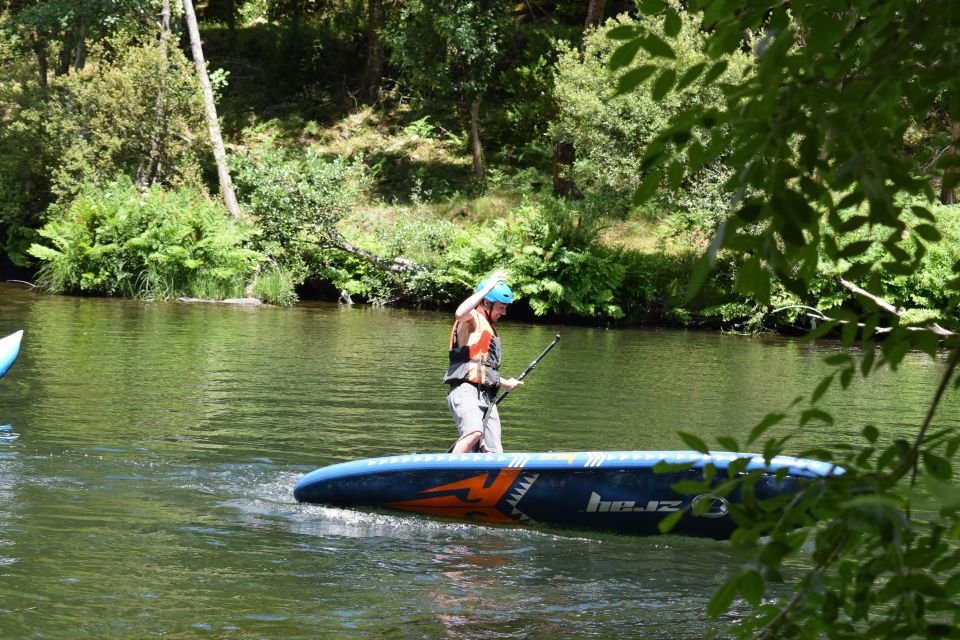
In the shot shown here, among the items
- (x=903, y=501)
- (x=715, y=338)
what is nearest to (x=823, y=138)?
(x=903, y=501)

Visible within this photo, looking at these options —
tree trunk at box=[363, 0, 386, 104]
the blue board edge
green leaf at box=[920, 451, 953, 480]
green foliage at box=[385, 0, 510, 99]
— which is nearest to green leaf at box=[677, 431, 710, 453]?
green leaf at box=[920, 451, 953, 480]

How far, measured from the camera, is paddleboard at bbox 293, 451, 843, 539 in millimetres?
7137

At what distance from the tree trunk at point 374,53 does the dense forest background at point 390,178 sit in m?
0.10

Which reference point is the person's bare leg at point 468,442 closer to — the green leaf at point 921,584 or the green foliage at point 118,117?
the green leaf at point 921,584

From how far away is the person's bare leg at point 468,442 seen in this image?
8078mm

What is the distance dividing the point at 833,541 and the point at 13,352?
12.3 meters

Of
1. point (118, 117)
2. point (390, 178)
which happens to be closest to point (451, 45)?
point (390, 178)

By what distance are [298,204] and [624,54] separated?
25.3 m

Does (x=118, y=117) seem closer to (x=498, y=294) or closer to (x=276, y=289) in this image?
(x=276, y=289)

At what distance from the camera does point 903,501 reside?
1.80 m

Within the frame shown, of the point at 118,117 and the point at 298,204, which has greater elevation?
the point at 118,117

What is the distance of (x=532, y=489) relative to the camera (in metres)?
7.45

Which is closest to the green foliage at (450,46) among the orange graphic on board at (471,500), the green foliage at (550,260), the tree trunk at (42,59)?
the green foliage at (550,260)

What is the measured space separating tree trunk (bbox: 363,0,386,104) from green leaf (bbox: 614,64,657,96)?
34.6m
